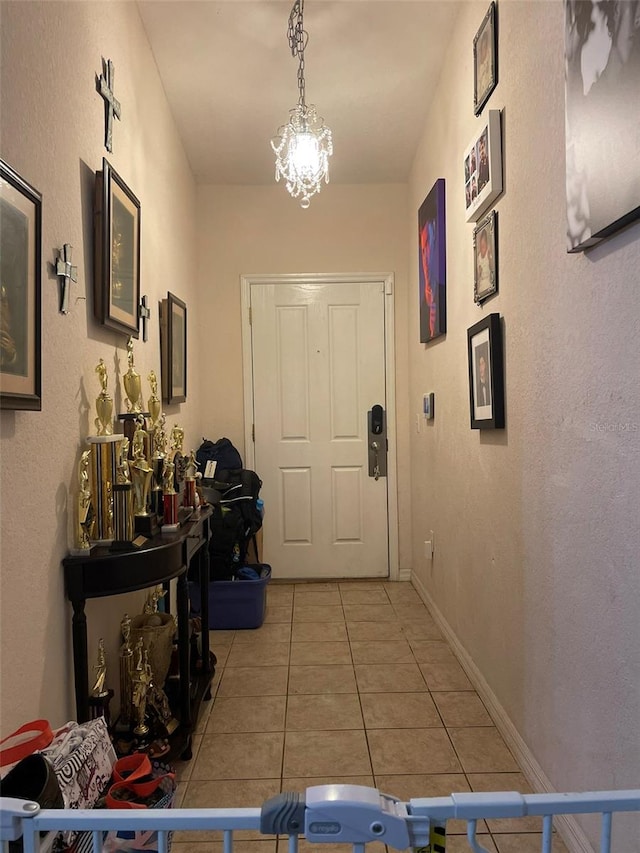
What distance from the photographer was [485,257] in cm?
216

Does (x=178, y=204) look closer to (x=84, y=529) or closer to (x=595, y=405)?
(x=84, y=529)

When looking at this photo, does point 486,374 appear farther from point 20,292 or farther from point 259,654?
point 259,654

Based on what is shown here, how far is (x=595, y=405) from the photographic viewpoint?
134 centimetres

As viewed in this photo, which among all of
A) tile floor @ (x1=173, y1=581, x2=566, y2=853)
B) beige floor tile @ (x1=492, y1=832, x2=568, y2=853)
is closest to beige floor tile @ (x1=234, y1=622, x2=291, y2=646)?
tile floor @ (x1=173, y1=581, x2=566, y2=853)

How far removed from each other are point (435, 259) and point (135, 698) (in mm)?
2445

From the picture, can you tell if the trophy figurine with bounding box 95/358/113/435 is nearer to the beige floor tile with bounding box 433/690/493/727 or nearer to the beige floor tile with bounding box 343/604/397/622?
the beige floor tile with bounding box 433/690/493/727

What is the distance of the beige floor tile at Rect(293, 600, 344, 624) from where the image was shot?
3293mm

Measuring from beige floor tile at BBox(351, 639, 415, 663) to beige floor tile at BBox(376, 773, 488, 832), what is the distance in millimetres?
875

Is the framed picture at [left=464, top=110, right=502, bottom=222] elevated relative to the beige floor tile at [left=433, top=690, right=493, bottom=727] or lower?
elevated

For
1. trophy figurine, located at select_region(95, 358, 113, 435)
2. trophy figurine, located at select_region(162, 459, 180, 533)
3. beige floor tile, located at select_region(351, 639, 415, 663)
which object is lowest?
beige floor tile, located at select_region(351, 639, 415, 663)

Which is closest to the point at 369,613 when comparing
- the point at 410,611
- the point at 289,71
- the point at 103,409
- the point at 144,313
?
the point at 410,611

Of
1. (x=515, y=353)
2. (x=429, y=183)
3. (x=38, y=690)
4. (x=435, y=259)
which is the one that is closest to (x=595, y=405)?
(x=515, y=353)

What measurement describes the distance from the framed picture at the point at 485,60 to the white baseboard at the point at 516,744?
2248 millimetres

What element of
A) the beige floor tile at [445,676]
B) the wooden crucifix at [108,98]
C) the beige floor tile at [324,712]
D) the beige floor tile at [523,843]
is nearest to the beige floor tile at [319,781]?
the beige floor tile at [324,712]
